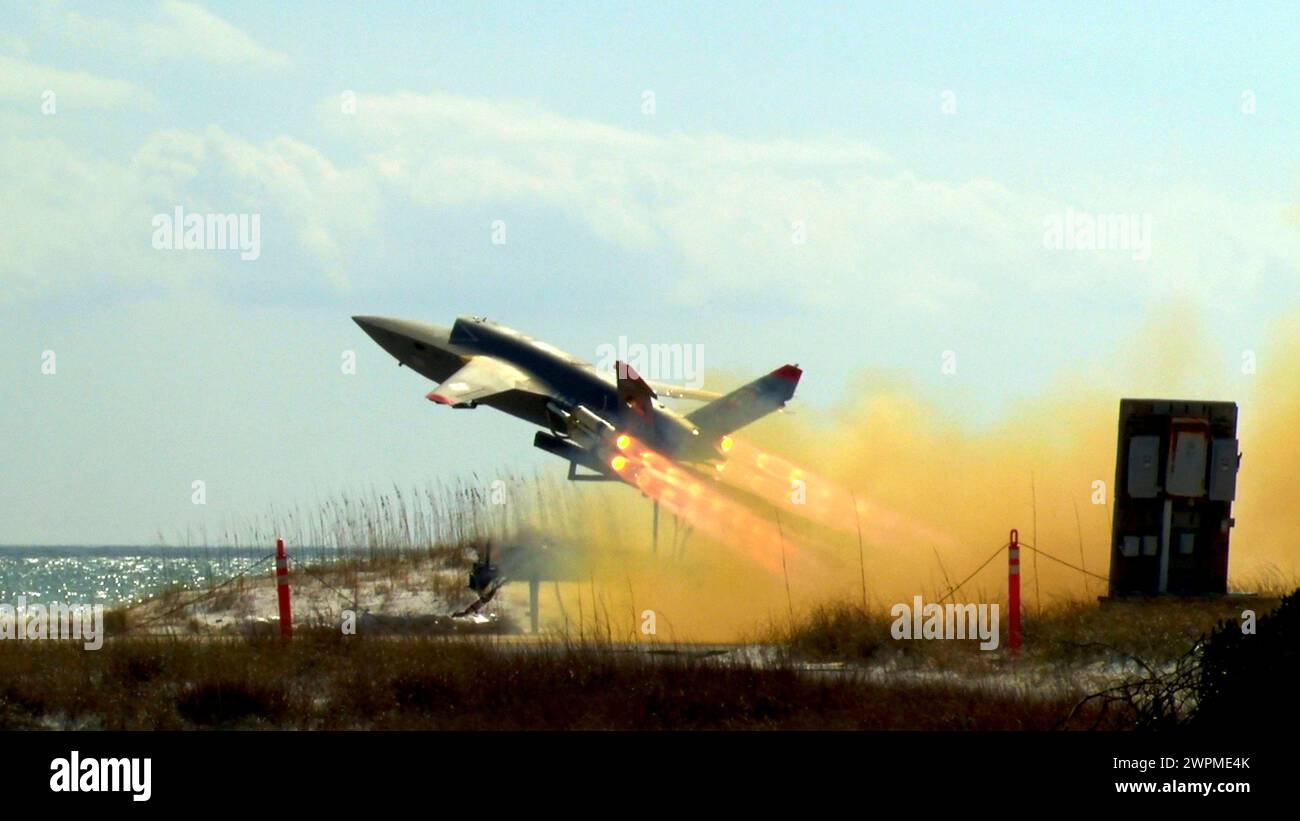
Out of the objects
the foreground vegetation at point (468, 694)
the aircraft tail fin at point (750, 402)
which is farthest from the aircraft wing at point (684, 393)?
the foreground vegetation at point (468, 694)

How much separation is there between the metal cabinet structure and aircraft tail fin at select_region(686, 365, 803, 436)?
1364cm

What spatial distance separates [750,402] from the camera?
125 ft

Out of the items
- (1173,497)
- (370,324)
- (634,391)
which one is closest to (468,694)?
(1173,497)

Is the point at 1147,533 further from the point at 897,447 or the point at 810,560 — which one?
the point at 897,447

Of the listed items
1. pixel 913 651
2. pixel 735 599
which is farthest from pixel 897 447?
pixel 913 651

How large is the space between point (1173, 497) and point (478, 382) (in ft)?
57.2

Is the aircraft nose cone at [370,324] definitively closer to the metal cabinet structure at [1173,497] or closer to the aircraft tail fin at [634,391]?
the aircraft tail fin at [634,391]

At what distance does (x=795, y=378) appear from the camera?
125 feet

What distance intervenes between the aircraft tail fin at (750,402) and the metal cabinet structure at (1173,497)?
44.8ft

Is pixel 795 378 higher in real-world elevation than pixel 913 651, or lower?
higher

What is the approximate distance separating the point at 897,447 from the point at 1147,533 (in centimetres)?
1379
